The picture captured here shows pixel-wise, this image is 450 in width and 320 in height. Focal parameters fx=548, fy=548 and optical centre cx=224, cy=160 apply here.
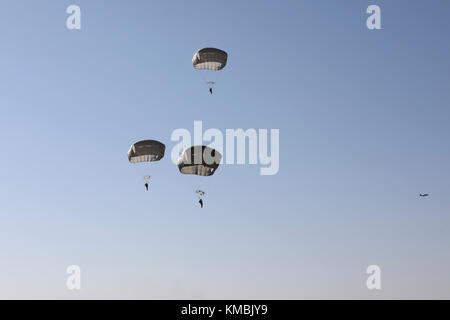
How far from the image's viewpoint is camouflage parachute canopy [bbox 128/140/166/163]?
65.4 meters

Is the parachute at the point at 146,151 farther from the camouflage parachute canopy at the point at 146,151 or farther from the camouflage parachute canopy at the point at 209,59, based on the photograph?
the camouflage parachute canopy at the point at 209,59

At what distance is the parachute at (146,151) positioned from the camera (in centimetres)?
Answer: 6544

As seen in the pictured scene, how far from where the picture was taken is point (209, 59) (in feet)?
223

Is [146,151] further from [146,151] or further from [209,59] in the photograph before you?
[209,59]

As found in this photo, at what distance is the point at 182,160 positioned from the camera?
2406 inches

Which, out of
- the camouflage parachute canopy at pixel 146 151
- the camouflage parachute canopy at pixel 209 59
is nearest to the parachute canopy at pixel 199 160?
the camouflage parachute canopy at pixel 146 151

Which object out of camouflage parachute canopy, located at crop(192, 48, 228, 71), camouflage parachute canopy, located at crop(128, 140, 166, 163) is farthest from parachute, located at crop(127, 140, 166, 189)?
camouflage parachute canopy, located at crop(192, 48, 228, 71)

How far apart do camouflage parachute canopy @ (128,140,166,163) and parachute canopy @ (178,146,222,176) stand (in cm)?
455

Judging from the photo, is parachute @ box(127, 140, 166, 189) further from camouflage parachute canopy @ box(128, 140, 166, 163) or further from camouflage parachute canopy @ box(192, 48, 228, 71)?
camouflage parachute canopy @ box(192, 48, 228, 71)

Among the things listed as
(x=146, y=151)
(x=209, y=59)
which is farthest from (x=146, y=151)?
(x=209, y=59)
